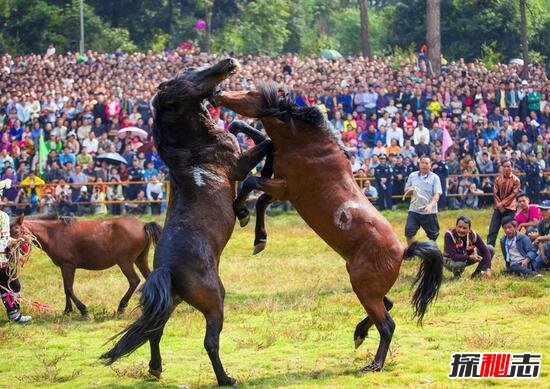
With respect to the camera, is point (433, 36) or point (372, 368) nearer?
point (372, 368)

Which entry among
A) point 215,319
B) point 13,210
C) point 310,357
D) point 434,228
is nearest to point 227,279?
point 434,228

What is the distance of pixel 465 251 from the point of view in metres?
15.8

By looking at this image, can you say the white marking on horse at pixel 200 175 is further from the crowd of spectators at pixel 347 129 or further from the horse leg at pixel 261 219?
the crowd of spectators at pixel 347 129

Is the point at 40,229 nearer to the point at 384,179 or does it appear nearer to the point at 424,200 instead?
the point at 424,200

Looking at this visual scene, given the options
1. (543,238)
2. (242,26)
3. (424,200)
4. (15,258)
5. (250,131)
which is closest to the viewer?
(250,131)

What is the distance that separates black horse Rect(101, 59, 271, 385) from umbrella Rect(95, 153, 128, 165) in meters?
14.6

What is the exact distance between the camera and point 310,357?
11.1 meters

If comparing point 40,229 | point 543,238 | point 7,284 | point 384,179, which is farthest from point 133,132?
point 543,238

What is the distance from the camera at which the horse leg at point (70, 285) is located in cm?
1455

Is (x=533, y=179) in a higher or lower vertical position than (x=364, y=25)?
lower

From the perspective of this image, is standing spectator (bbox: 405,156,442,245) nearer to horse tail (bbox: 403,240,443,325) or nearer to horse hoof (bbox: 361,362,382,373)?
horse tail (bbox: 403,240,443,325)

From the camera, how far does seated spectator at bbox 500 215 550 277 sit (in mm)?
15656

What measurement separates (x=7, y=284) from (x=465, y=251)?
21.9ft

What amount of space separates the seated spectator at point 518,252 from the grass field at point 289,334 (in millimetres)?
333
